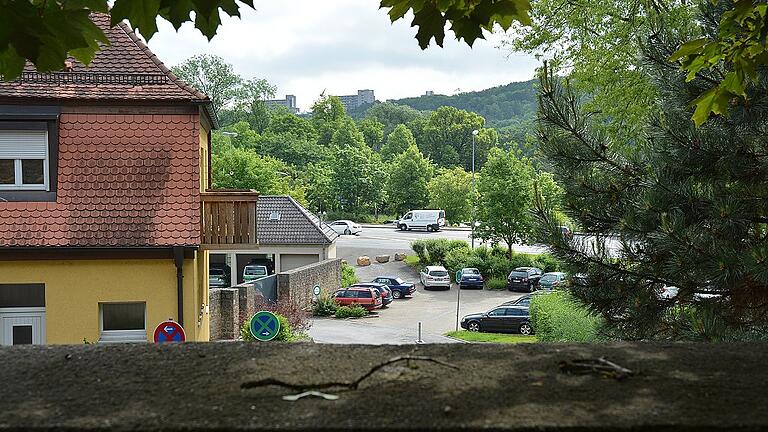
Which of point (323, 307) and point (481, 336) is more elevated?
point (323, 307)

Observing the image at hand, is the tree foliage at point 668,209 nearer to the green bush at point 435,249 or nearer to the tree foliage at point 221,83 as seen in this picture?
the green bush at point 435,249

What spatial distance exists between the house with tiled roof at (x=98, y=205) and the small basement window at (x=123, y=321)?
0.02m

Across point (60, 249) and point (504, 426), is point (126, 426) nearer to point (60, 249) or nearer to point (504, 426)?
point (504, 426)

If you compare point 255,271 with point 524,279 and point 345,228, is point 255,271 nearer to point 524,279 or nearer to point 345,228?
point 524,279

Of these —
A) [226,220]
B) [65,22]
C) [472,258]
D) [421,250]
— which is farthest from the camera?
[421,250]

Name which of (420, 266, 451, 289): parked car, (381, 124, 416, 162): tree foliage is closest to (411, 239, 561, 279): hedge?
(420, 266, 451, 289): parked car

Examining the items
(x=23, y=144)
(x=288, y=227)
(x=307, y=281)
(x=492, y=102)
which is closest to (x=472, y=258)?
(x=288, y=227)

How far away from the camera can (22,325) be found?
13539 mm

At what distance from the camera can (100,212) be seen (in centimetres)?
1364

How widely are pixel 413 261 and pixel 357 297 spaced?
16910 mm

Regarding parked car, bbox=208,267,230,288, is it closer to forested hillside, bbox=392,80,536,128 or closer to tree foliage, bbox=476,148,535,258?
tree foliage, bbox=476,148,535,258

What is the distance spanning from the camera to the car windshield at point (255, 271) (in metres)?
41.0

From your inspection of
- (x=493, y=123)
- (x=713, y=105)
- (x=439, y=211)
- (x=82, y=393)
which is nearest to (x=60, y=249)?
(x=713, y=105)

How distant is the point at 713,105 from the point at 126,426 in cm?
403
